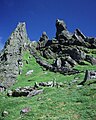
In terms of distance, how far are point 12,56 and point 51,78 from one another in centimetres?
2121

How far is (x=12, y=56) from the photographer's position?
8650 cm

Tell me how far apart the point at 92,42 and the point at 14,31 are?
3045 centimetres

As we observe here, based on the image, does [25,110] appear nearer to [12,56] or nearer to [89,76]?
[89,76]

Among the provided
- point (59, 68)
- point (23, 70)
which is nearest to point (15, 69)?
point (23, 70)

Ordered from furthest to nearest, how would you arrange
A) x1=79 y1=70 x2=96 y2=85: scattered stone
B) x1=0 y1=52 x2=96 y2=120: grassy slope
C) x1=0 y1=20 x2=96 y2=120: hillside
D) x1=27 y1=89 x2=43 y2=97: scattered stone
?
1. x1=79 y1=70 x2=96 y2=85: scattered stone
2. x1=27 y1=89 x2=43 y2=97: scattered stone
3. x1=0 y1=20 x2=96 y2=120: hillside
4. x1=0 y1=52 x2=96 y2=120: grassy slope

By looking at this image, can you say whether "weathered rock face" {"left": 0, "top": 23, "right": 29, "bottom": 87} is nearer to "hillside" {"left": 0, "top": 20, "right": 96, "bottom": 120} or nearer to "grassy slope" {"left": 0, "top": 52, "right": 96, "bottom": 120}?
"hillside" {"left": 0, "top": 20, "right": 96, "bottom": 120}

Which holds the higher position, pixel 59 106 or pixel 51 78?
pixel 51 78

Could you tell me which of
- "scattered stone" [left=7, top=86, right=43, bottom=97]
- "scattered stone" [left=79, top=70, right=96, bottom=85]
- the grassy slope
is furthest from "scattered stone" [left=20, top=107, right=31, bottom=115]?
"scattered stone" [left=79, top=70, right=96, bottom=85]

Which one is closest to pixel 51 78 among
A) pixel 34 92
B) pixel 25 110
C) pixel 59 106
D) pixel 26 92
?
pixel 26 92

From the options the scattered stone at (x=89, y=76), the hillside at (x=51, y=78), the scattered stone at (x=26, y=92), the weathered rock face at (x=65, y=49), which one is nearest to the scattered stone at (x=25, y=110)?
the hillside at (x=51, y=78)

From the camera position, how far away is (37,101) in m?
38.4

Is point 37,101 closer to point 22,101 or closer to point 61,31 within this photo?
point 22,101

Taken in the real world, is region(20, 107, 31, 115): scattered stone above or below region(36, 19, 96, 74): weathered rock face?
below

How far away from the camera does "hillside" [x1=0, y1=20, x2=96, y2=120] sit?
33.1 meters
